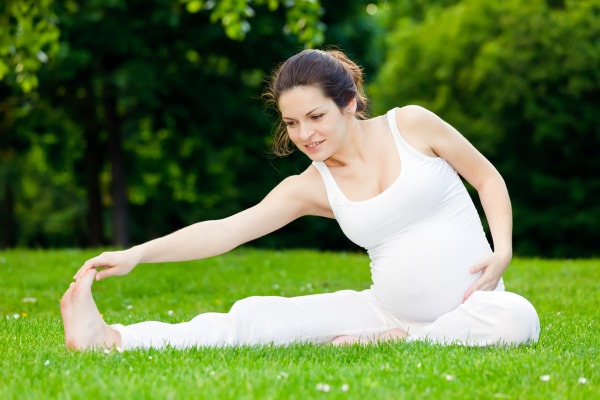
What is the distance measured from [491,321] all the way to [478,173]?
1061 millimetres

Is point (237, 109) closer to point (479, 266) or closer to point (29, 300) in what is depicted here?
point (29, 300)

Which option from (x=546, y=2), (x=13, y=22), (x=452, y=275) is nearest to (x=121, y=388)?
(x=452, y=275)

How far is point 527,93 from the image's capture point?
27.6 meters

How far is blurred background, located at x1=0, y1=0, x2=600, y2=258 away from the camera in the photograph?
21.0 m

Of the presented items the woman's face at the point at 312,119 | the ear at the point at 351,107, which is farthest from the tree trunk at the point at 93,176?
the woman's face at the point at 312,119

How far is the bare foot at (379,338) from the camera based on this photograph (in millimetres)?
5496

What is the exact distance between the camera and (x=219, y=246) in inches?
218

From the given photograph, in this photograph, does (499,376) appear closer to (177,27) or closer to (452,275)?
(452,275)

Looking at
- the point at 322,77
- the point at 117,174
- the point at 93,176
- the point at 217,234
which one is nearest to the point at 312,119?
the point at 322,77

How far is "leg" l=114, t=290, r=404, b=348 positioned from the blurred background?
1361 cm

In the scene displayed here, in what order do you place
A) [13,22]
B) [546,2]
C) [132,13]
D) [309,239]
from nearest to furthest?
1. [13,22]
2. [132,13]
3. [546,2]
4. [309,239]

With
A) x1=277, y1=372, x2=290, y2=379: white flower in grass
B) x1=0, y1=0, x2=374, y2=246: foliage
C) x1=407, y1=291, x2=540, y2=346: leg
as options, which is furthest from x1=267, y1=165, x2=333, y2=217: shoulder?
x1=0, y1=0, x2=374, y2=246: foliage

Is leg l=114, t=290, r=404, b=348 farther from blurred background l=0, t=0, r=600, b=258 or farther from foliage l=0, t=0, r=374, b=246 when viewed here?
blurred background l=0, t=0, r=600, b=258

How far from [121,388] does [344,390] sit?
1032 millimetres
